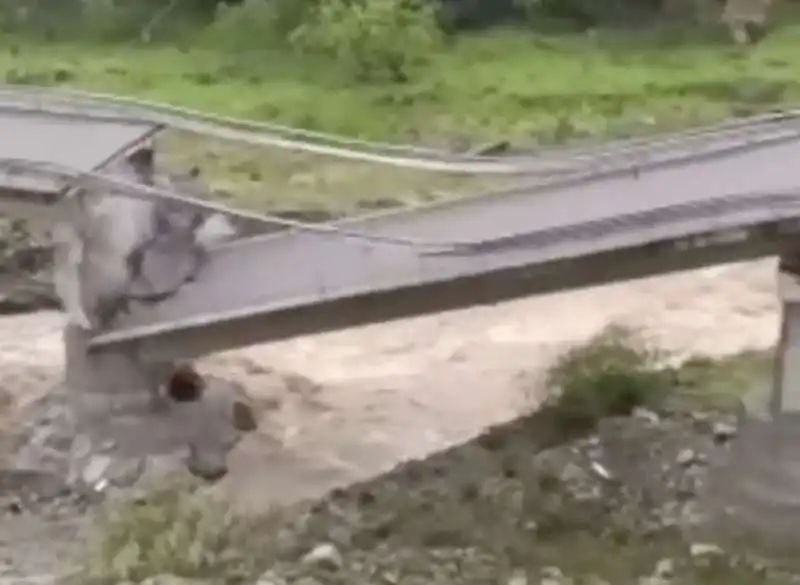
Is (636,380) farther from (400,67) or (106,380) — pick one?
(400,67)

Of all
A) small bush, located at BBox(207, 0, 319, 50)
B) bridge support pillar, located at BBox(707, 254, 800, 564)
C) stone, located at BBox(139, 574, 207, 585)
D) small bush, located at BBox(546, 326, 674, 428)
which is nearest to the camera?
stone, located at BBox(139, 574, 207, 585)

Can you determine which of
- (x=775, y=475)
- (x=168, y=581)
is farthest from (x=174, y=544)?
(x=775, y=475)

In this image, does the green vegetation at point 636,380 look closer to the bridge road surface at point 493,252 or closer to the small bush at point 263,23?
the bridge road surface at point 493,252

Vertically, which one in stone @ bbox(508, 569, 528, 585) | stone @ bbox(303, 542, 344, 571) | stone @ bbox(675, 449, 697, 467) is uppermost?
stone @ bbox(508, 569, 528, 585)

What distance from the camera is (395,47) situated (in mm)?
4141

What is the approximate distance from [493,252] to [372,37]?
5.39 feet

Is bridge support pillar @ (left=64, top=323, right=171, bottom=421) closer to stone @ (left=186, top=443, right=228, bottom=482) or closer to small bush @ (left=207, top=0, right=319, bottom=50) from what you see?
stone @ (left=186, top=443, right=228, bottom=482)

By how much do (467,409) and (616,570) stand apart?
93 cm

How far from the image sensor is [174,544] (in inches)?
93.4

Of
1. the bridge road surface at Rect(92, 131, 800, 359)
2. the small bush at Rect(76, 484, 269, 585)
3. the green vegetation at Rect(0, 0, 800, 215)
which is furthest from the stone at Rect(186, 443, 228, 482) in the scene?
the green vegetation at Rect(0, 0, 800, 215)

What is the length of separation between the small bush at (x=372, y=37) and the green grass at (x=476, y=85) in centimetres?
4

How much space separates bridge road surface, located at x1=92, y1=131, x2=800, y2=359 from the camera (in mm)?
2473

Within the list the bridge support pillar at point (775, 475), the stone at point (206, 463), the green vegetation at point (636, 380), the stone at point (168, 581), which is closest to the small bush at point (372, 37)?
the green vegetation at point (636, 380)

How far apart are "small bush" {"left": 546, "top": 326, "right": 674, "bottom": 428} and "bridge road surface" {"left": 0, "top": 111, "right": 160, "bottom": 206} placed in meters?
0.99
